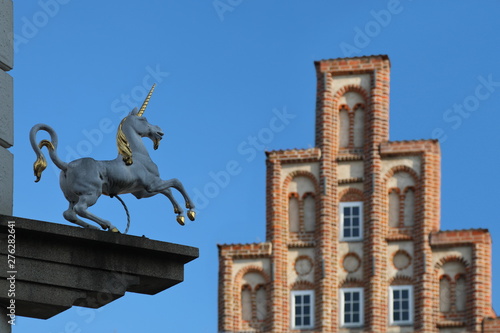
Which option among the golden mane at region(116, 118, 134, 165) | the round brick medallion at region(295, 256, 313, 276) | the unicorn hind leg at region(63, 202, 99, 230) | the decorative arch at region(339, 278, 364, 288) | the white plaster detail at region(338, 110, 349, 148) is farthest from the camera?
the white plaster detail at region(338, 110, 349, 148)

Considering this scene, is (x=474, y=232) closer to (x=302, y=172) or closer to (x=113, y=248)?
(x=302, y=172)

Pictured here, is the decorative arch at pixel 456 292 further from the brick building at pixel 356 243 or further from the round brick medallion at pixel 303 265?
the round brick medallion at pixel 303 265

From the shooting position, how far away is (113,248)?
44.1 ft

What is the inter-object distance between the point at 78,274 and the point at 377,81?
28311 millimetres

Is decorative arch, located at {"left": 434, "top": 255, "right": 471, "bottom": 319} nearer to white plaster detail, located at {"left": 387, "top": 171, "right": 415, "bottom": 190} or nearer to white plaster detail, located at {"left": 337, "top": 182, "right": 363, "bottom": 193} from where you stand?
white plaster detail, located at {"left": 387, "top": 171, "right": 415, "bottom": 190}

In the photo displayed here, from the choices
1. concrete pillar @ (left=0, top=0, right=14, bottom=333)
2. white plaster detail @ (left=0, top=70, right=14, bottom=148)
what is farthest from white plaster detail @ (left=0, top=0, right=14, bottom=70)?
white plaster detail @ (left=0, top=70, right=14, bottom=148)

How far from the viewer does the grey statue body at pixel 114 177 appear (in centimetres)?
1388

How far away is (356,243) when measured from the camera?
132ft

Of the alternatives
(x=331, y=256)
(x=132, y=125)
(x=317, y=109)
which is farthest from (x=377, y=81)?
(x=132, y=125)

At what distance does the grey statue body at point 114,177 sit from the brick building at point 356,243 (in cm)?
2505

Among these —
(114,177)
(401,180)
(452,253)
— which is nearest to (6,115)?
(114,177)

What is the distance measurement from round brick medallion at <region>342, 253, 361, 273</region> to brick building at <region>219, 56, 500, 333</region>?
0.04 meters

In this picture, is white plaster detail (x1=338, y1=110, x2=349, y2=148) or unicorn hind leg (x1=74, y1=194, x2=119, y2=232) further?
white plaster detail (x1=338, y1=110, x2=349, y2=148)

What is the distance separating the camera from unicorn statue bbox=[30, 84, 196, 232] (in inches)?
545
